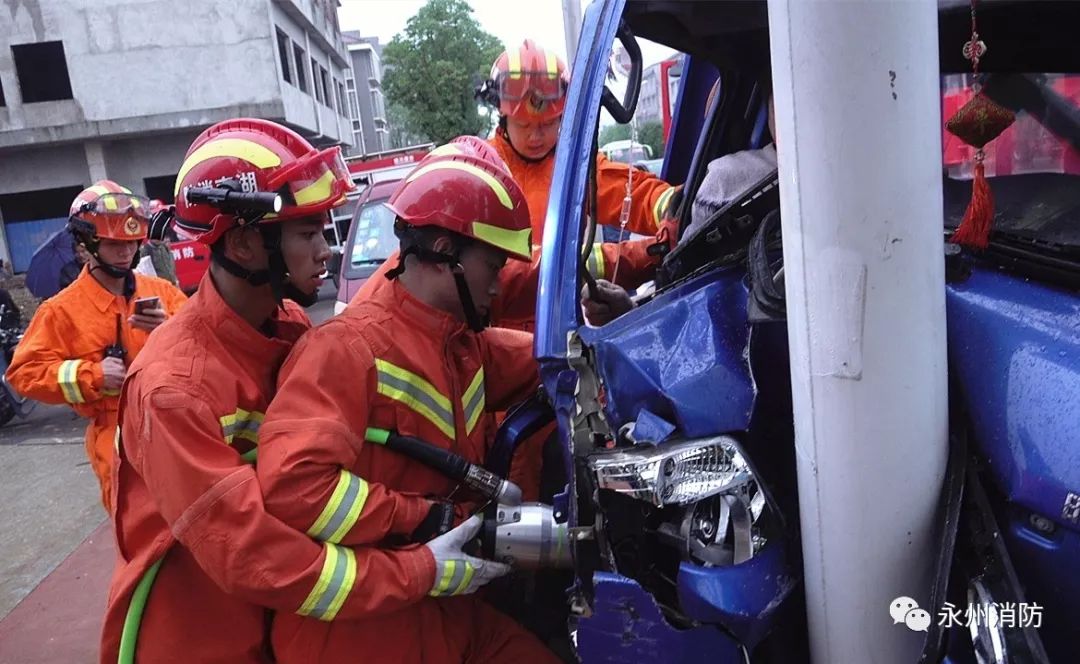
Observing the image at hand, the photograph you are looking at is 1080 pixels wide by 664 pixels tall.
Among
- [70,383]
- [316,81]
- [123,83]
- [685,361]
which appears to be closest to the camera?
[685,361]

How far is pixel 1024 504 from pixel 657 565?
0.61 metres

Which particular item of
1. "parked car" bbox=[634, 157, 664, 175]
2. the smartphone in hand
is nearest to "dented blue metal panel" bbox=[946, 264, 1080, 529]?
"parked car" bbox=[634, 157, 664, 175]

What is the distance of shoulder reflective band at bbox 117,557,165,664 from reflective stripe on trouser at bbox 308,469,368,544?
0.49 meters

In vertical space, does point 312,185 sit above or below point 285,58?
below

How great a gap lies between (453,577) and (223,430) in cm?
62

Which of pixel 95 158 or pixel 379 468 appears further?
pixel 95 158

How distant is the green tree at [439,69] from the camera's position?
31.7 metres

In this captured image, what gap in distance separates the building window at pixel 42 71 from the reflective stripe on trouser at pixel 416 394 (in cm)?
2343

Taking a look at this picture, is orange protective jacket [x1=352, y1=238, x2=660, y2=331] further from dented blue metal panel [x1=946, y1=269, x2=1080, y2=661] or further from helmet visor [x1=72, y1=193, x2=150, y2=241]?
helmet visor [x1=72, y1=193, x2=150, y2=241]

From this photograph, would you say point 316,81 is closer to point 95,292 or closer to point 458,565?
point 95,292

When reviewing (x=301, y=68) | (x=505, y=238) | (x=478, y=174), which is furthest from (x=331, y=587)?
(x=301, y=68)

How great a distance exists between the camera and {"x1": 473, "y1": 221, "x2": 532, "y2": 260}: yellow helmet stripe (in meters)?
2.04

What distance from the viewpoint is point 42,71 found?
21.5 meters

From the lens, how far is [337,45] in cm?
3450
